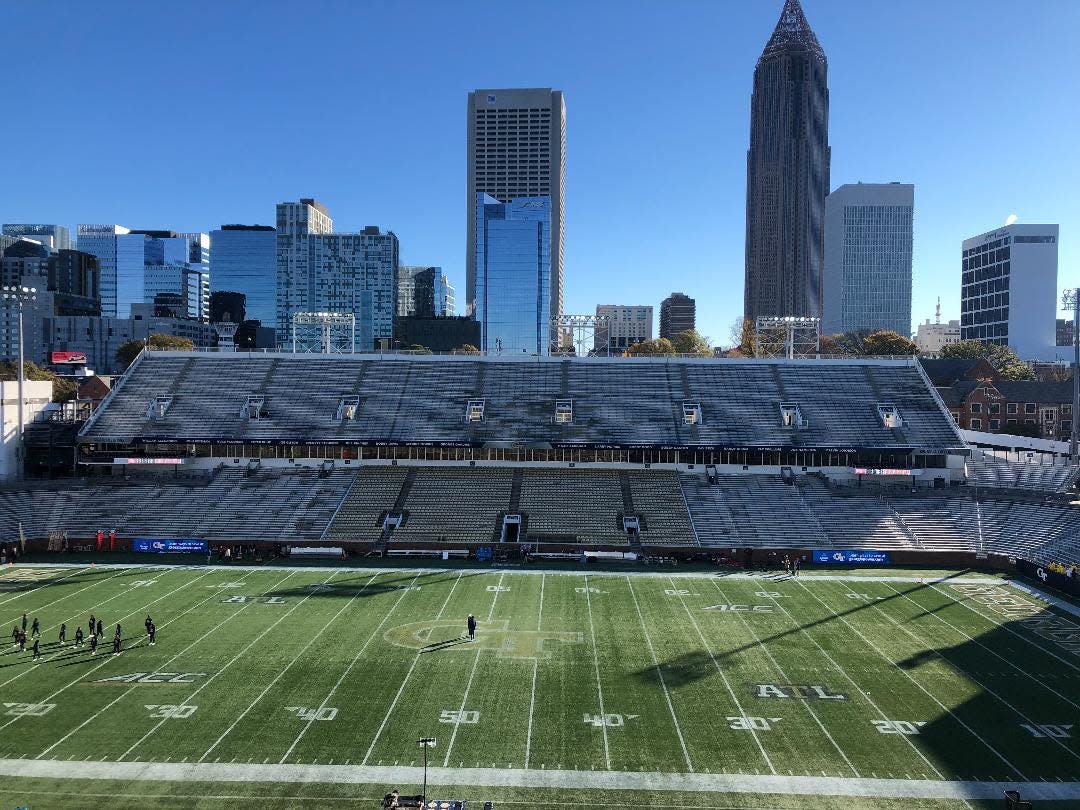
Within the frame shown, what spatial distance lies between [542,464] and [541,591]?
17.1 metres

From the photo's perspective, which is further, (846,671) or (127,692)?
(846,671)

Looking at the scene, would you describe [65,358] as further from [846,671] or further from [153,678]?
[846,671]

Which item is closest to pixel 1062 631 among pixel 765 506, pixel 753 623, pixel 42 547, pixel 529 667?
pixel 753 623

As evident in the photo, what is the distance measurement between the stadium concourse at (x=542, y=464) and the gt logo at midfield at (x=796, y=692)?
60.1 ft

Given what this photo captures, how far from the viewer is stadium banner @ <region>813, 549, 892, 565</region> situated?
1714 inches

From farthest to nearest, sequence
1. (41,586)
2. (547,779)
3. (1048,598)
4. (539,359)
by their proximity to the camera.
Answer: (539,359) → (41,586) → (1048,598) → (547,779)

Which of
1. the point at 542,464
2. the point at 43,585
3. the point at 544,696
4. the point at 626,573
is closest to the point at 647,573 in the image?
the point at 626,573

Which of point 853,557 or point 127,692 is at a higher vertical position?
point 853,557

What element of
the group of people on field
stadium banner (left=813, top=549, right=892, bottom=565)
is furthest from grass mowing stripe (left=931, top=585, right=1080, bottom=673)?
the group of people on field

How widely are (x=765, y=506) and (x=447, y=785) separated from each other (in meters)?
33.4

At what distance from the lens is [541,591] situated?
37.9 metres

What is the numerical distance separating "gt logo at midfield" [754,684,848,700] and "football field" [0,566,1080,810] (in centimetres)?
17

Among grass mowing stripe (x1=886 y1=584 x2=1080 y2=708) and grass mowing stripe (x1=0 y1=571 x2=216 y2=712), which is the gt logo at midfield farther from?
grass mowing stripe (x1=0 y1=571 x2=216 y2=712)

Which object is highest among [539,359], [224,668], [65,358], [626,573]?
[539,359]
